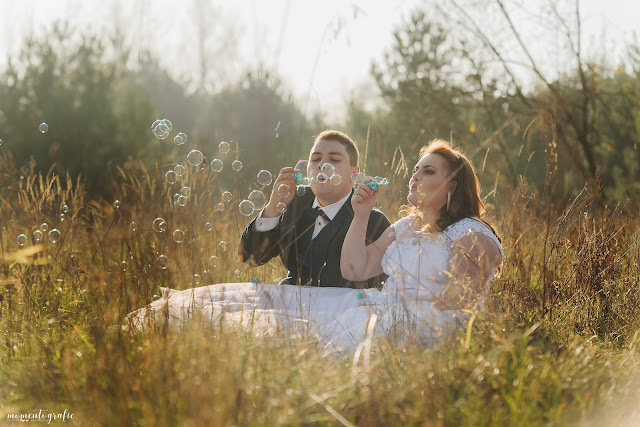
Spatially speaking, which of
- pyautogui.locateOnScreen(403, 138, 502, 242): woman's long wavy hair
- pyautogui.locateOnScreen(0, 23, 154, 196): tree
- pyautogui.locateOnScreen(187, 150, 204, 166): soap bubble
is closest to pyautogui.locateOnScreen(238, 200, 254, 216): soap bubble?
pyautogui.locateOnScreen(187, 150, 204, 166): soap bubble

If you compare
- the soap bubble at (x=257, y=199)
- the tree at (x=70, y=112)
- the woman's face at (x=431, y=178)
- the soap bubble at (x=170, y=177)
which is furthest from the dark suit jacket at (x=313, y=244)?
the tree at (x=70, y=112)

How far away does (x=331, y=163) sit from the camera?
3.80 m

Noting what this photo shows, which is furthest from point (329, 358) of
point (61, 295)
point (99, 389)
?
point (61, 295)

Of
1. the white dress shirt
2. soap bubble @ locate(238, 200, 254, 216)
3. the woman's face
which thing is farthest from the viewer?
the white dress shirt

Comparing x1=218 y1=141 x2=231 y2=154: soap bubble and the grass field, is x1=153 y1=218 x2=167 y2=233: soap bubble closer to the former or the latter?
the grass field

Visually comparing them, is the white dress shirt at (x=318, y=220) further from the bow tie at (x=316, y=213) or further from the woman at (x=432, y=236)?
the woman at (x=432, y=236)

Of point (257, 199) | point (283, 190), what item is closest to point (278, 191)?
point (283, 190)

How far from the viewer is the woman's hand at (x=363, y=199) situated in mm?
3350

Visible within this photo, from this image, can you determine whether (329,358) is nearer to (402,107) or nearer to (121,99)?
(121,99)

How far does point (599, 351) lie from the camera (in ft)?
9.62

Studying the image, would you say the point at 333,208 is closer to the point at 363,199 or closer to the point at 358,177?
the point at 358,177

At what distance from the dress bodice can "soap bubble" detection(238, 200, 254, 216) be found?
91 cm

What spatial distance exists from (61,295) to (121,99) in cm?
813

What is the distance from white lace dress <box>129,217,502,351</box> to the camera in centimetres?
284
